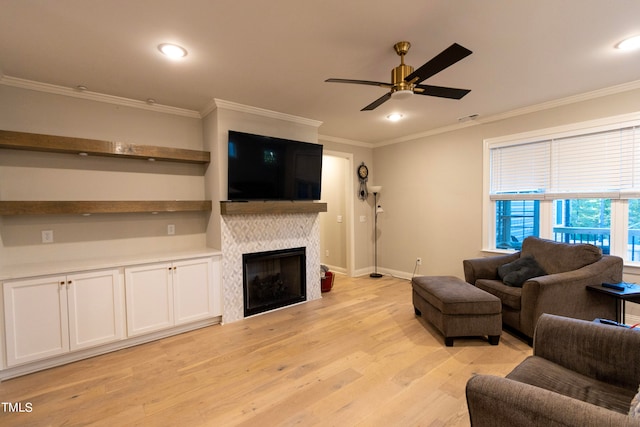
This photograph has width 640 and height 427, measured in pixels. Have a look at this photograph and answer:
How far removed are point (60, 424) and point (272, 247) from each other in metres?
2.43

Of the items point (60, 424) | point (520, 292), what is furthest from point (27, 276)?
point (520, 292)

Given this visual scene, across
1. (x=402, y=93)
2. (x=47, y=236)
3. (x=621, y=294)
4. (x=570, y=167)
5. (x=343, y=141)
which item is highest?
(x=343, y=141)

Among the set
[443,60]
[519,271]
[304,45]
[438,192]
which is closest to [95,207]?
[304,45]

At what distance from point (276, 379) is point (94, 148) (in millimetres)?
2817

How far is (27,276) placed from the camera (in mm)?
2428

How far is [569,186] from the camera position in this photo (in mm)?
3506

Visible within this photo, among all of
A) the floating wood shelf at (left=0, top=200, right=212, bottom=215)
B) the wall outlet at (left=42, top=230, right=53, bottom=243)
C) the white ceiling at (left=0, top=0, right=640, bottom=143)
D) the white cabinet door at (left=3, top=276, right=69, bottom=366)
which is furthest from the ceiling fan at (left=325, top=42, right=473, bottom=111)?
the wall outlet at (left=42, top=230, right=53, bottom=243)

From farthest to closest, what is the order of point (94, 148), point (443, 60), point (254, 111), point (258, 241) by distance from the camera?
point (258, 241)
point (254, 111)
point (94, 148)
point (443, 60)

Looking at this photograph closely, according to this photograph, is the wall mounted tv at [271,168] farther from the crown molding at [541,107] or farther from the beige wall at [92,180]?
the crown molding at [541,107]

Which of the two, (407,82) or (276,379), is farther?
(276,379)

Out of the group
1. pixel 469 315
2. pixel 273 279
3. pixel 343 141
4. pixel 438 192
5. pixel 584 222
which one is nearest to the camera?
pixel 469 315

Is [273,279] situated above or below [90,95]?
below

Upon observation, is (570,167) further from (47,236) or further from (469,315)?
(47,236)

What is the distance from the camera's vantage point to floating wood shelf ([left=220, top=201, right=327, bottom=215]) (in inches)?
133
